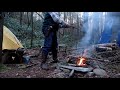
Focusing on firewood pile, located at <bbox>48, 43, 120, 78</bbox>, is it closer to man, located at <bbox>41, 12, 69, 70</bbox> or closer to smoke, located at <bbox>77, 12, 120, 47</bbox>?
man, located at <bbox>41, 12, 69, 70</bbox>

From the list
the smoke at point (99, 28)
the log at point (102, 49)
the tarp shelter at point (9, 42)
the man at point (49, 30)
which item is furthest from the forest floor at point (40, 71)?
the smoke at point (99, 28)

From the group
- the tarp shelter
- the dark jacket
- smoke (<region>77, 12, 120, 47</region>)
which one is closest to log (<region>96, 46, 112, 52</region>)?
smoke (<region>77, 12, 120, 47</region>)

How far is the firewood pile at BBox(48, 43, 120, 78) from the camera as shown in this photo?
3922 mm

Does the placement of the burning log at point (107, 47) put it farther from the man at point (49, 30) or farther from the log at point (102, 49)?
the man at point (49, 30)

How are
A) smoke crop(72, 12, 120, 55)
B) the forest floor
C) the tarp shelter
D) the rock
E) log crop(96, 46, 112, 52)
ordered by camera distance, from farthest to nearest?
1. smoke crop(72, 12, 120, 55)
2. log crop(96, 46, 112, 52)
3. the tarp shelter
4. the rock
5. the forest floor

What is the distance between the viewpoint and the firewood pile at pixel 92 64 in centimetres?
392

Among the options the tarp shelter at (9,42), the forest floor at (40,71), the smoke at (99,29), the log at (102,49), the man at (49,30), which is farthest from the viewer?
the smoke at (99,29)

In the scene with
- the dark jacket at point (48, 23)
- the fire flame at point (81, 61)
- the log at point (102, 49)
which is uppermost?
the dark jacket at point (48, 23)

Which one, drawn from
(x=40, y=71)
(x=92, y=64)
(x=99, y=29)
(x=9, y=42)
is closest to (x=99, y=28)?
(x=99, y=29)

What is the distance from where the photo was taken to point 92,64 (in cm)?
440
